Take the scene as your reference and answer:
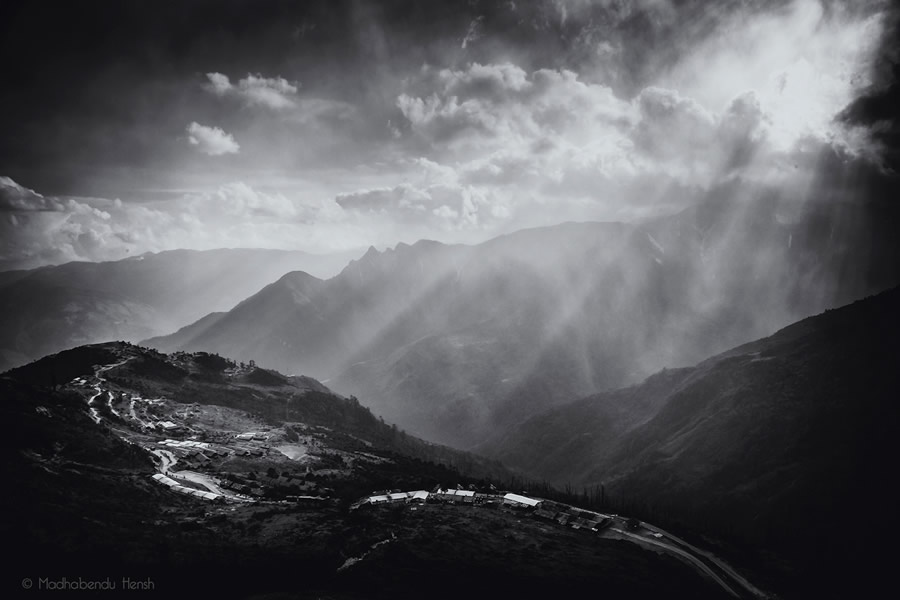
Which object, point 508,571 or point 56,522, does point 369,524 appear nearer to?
point 508,571

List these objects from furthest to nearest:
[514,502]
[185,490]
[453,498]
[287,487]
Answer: [453,498] → [514,502] → [287,487] → [185,490]

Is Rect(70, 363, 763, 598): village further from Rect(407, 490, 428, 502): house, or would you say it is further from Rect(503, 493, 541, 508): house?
Rect(407, 490, 428, 502): house

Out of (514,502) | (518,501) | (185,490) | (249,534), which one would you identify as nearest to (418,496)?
→ (514,502)

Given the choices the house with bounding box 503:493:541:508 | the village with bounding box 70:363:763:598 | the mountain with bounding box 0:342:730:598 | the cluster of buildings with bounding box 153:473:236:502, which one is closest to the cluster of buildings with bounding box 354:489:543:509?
the house with bounding box 503:493:541:508

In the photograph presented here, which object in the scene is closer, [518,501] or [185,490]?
[185,490]

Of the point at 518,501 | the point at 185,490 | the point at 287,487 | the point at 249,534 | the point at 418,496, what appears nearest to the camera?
the point at 249,534

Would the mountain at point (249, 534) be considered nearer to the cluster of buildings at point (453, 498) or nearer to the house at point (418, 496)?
the cluster of buildings at point (453, 498)

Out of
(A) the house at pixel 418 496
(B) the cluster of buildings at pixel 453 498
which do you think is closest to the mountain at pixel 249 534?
(B) the cluster of buildings at pixel 453 498

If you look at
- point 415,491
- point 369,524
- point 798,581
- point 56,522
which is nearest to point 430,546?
point 369,524

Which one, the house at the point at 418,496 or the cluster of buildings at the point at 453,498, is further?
the house at the point at 418,496

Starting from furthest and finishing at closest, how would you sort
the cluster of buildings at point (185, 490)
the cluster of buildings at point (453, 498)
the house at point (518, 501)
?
the house at point (518, 501)
the cluster of buildings at point (453, 498)
the cluster of buildings at point (185, 490)

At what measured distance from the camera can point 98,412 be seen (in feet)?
566

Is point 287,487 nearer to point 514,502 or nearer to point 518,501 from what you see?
point 514,502

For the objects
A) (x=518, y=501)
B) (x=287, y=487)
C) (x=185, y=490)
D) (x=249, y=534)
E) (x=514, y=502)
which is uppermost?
(x=185, y=490)
